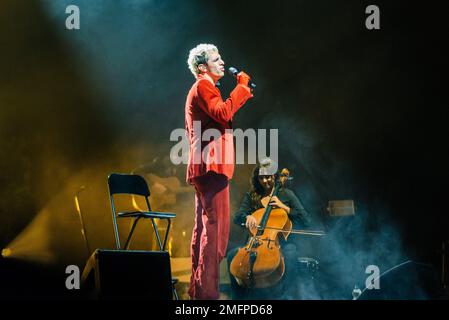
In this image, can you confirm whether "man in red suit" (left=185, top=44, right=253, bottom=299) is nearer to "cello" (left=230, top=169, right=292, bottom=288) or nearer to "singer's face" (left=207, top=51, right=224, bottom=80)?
"singer's face" (left=207, top=51, right=224, bottom=80)

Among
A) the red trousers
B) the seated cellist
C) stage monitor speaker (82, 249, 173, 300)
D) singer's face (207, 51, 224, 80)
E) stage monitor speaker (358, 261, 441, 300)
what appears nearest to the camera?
stage monitor speaker (82, 249, 173, 300)

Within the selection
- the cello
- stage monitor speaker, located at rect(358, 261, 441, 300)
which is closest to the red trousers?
the cello

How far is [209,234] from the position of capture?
4711mm

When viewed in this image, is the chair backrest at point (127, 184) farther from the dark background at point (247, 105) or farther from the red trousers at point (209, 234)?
the dark background at point (247, 105)

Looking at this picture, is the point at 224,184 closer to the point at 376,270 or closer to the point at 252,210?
the point at 252,210

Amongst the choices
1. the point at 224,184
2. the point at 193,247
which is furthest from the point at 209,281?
the point at 224,184

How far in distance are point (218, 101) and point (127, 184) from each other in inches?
40.6

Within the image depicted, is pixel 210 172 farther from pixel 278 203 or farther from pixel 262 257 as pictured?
pixel 262 257

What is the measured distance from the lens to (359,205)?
17.7ft

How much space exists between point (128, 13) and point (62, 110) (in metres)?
1.14

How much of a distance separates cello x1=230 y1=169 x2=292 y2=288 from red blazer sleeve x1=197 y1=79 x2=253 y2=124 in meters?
0.93

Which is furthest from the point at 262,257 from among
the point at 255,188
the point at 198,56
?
the point at 198,56

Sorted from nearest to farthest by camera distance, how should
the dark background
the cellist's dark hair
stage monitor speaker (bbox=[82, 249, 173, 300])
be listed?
stage monitor speaker (bbox=[82, 249, 173, 300]), the cellist's dark hair, the dark background

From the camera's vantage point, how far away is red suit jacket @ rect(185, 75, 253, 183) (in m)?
4.79
